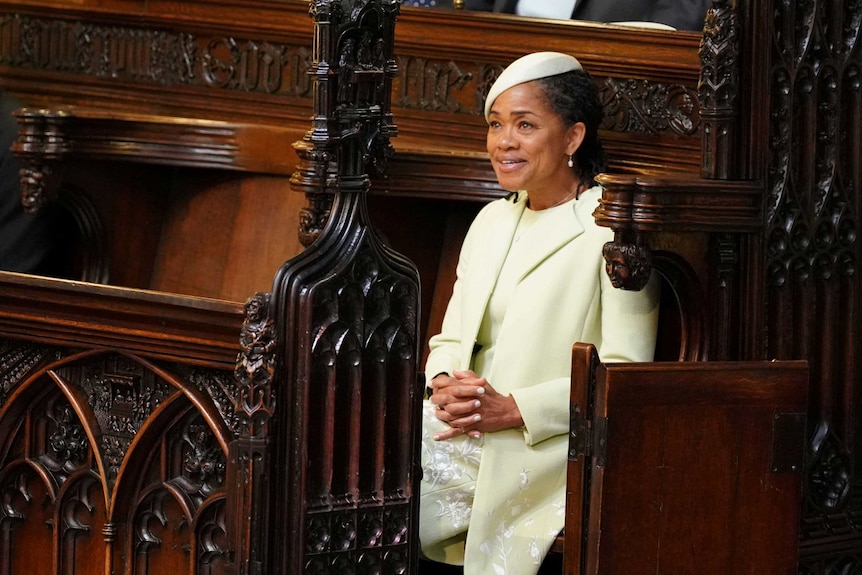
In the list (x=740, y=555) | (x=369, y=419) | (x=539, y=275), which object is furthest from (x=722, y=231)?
(x=369, y=419)

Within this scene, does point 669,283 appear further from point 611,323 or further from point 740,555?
point 740,555

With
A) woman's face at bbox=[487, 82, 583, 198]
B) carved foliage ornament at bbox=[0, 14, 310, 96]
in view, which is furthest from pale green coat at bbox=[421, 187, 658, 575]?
carved foliage ornament at bbox=[0, 14, 310, 96]

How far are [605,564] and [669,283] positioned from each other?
743 millimetres

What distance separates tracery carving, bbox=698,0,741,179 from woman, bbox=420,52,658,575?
13.9 inches

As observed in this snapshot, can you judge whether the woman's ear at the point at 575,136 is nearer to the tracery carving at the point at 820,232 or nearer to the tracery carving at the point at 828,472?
the tracery carving at the point at 820,232

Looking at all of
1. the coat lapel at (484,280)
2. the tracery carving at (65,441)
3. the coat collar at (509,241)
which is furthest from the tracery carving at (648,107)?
the tracery carving at (65,441)

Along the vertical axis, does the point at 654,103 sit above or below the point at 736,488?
above

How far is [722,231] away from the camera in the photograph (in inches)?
156

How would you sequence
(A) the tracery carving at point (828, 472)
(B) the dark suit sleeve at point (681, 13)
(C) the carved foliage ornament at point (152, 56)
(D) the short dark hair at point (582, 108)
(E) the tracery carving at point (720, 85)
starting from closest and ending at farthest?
(E) the tracery carving at point (720, 85) → (A) the tracery carving at point (828, 472) → (D) the short dark hair at point (582, 108) → (B) the dark suit sleeve at point (681, 13) → (C) the carved foliage ornament at point (152, 56)

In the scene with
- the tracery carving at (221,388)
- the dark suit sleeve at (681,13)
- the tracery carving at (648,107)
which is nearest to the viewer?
the tracery carving at (221,388)

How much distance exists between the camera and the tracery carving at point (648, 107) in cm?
452

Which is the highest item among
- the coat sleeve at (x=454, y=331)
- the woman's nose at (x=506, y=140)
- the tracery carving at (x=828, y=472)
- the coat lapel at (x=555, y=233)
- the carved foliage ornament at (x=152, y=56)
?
the carved foliage ornament at (x=152, y=56)

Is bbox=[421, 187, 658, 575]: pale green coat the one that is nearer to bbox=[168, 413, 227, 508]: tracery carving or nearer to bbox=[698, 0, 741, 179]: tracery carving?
bbox=[698, 0, 741, 179]: tracery carving

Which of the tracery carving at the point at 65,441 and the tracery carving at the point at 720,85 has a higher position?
the tracery carving at the point at 720,85
